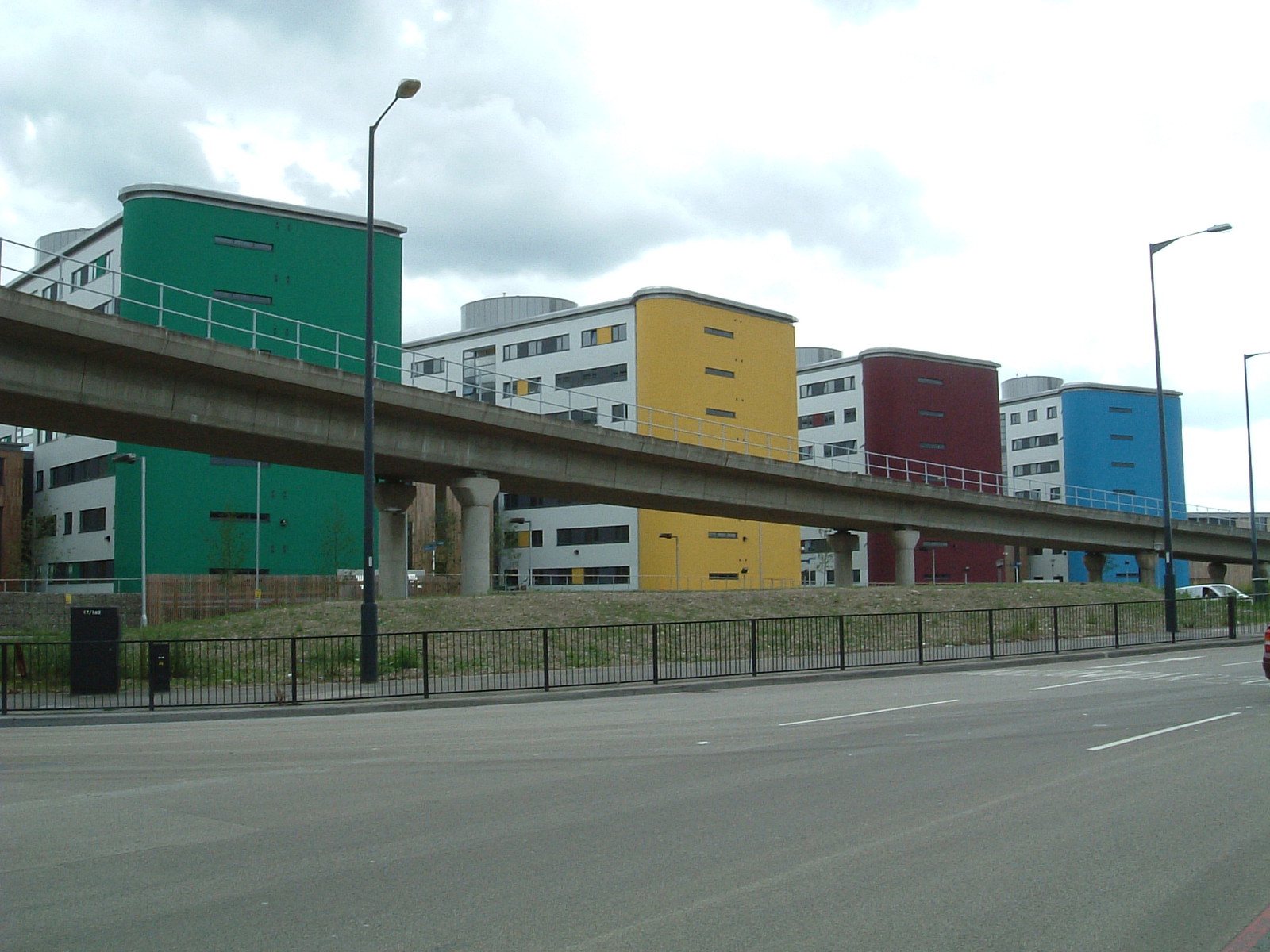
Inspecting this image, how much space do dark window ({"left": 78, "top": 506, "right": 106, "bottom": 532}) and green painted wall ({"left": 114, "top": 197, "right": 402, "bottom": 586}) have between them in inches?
128

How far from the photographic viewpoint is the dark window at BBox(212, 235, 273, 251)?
192ft

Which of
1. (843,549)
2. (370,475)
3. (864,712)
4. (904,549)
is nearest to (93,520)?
(843,549)

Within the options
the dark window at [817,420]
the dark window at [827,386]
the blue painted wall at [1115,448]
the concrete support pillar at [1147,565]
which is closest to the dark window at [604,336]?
the dark window at [817,420]

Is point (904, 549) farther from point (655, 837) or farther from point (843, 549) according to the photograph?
point (655, 837)

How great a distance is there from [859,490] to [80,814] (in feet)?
162

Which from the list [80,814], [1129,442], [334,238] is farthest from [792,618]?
[1129,442]

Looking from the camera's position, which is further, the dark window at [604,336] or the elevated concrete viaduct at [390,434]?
the dark window at [604,336]

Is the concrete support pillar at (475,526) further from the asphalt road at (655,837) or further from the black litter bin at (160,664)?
the asphalt road at (655,837)

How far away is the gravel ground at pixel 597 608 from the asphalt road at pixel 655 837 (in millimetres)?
14037

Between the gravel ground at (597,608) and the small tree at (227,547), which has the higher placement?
the small tree at (227,547)

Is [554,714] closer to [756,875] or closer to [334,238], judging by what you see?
[756,875]

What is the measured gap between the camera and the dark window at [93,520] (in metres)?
62.0

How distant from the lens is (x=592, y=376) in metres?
80.7

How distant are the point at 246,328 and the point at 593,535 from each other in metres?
31.1
